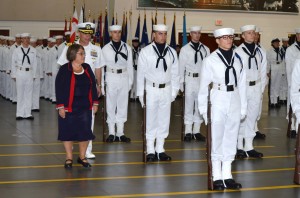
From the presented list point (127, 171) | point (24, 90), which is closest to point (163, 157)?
point (127, 171)

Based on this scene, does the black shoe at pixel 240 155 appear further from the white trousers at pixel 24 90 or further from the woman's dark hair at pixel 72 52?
the white trousers at pixel 24 90

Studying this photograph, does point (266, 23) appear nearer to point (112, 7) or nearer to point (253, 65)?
point (112, 7)

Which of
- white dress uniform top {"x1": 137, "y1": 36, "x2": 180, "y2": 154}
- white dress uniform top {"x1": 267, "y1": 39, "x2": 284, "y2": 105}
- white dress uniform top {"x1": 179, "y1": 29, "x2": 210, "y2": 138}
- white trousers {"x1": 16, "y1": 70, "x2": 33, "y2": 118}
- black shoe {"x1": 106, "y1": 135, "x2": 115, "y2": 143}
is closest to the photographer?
white dress uniform top {"x1": 137, "y1": 36, "x2": 180, "y2": 154}

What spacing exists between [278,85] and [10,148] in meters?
13.2

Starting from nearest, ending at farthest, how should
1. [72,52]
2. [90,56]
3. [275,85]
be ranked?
[72,52] < [90,56] < [275,85]

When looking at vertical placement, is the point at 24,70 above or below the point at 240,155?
above

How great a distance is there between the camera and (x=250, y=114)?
1270cm

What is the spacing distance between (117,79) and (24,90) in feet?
19.0

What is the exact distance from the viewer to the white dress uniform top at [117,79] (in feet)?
46.8

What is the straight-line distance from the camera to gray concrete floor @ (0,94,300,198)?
9711mm

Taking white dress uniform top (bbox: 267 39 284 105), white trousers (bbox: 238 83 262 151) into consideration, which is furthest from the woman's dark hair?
white dress uniform top (bbox: 267 39 284 105)

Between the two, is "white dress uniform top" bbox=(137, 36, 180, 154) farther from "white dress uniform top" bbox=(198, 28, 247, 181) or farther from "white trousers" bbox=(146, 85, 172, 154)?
"white dress uniform top" bbox=(198, 28, 247, 181)

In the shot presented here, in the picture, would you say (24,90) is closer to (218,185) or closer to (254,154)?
(254,154)

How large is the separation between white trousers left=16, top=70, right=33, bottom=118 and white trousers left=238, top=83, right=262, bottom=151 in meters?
8.12
